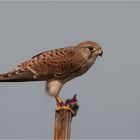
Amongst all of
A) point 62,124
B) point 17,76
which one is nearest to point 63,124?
point 62,124

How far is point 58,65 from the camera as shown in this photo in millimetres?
11391

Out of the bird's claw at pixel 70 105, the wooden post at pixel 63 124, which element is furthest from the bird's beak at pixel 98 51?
the wooden post at pixel 63 124

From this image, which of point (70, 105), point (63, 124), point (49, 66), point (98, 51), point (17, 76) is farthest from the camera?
point (49, 66)

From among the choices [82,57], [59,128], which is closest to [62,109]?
[59,128]

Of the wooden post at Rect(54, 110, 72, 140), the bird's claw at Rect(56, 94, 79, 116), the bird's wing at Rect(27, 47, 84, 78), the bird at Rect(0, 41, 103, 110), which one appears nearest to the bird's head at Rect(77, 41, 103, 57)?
the bird at Rect(0, 41, 103, 110)

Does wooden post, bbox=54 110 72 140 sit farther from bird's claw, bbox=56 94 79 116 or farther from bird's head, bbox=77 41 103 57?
bird's head, bbox=77 41 103 57

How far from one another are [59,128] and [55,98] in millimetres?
3053

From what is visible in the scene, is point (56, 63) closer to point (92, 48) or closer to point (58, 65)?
point (58, 65)

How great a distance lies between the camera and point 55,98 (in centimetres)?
1073

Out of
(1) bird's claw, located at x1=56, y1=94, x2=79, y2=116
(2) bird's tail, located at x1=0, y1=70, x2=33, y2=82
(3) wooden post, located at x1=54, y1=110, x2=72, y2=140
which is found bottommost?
(3) wooden post, located at x1=54, y1=110, x2=72, y2=140

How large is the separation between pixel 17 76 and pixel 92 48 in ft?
5.23

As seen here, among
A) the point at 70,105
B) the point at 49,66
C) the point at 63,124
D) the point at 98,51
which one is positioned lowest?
the point at 63,124

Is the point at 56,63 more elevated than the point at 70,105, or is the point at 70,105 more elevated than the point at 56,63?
the point at 56,63

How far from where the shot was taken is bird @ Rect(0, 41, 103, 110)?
11.1 m
